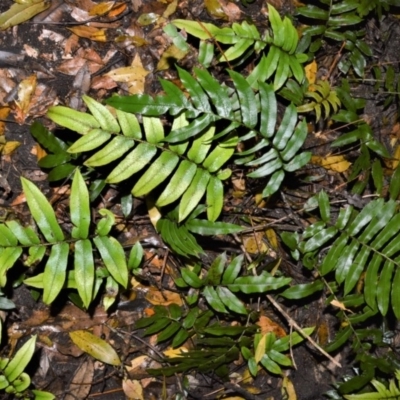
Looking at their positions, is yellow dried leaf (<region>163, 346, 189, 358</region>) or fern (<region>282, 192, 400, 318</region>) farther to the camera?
yellow dried leaf (<region>163, 346, 189, 358</region>)

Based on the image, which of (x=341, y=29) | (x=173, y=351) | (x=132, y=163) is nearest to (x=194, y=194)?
(x=132, y=163)

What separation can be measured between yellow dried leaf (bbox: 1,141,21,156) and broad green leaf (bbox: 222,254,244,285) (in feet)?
4.95

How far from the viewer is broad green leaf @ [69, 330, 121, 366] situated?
357 cm

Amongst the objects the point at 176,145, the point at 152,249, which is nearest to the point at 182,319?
the point at 152,249

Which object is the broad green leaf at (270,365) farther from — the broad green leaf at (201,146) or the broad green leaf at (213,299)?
the broad green leaf at (201,146)

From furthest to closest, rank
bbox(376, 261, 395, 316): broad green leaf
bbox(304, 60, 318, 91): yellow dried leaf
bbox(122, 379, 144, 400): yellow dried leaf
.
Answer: bbox(304, 60, 318, 91): yellow dried leaf → bbox(122, 379, 144, 400): yellow dried leaf → bbox(376, 261, 395, 316): broad green leaf

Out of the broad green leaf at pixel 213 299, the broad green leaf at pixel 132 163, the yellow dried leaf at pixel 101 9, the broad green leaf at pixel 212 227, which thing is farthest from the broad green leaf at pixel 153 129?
the yellow dried leaf at pixel 101 9

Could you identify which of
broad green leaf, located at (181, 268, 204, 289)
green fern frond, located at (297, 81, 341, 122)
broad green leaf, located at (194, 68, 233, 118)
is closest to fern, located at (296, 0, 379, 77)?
green fern frond, located at (297, 81, 341, 122)

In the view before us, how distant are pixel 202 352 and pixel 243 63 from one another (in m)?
1.89

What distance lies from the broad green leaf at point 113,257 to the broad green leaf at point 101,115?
→ 57 centimetres

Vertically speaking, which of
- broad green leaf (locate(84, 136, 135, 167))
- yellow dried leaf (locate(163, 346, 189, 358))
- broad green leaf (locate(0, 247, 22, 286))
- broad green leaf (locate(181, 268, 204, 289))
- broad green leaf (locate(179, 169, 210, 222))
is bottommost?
yellow dried leaf (locate(163, 346, 189, 358))

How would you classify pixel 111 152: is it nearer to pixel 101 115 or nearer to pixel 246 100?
pixel 101 115

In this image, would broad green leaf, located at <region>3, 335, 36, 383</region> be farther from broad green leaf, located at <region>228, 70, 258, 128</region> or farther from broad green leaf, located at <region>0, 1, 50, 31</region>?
broad green leaf, located at <region>0, 1, 50, 31</region>

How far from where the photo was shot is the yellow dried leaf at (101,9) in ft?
12.4
